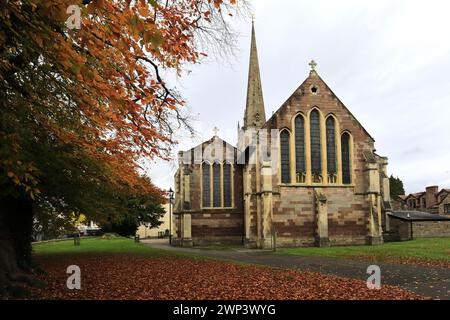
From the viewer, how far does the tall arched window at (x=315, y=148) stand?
1125 inches

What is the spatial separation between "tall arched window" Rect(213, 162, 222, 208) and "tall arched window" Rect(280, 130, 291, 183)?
8.13 metres

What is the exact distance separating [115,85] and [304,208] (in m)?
21.7

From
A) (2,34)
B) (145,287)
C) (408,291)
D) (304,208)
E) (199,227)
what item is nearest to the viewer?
(2,34)

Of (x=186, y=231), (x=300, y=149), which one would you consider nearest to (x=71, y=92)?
(x=300, y=149)

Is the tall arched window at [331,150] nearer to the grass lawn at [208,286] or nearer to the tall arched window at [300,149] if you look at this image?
the tall arched window at [300,149]

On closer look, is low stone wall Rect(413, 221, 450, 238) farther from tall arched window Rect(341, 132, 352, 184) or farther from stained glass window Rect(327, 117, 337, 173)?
stained glass window Rect(327, 117, 337, 173)

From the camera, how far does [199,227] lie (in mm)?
33906

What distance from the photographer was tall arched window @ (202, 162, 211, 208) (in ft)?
114

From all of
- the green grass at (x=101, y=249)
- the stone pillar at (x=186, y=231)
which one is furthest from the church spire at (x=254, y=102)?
the green grass at (x=101, y=249)

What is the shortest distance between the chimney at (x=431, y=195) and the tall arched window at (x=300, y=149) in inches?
1804
